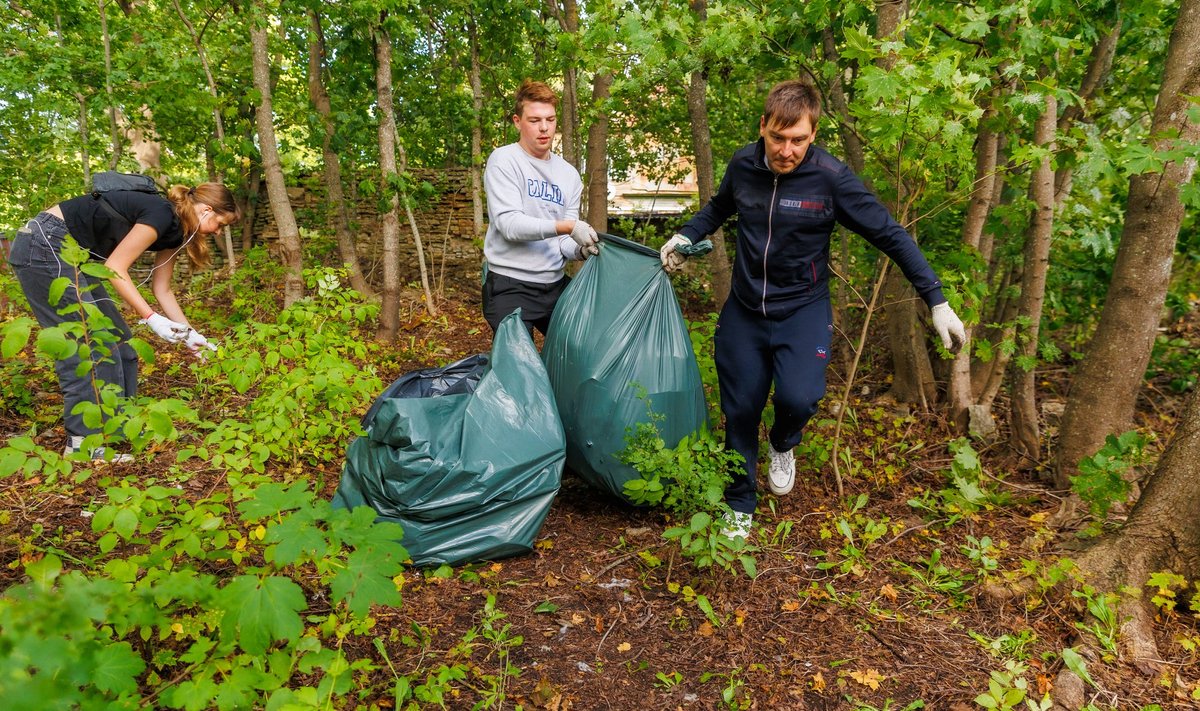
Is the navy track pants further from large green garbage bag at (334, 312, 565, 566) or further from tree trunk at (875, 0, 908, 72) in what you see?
tree trunk at (875, 0, 908, 72)

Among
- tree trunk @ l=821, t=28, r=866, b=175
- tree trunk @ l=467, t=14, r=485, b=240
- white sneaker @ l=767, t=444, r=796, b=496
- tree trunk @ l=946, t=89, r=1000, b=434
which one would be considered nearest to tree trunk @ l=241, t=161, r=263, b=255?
tree trunk @ l=467, t=14, r=485, b=240

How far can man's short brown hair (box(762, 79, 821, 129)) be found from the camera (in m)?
1.96

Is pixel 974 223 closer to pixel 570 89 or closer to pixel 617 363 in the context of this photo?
pixel 617 363

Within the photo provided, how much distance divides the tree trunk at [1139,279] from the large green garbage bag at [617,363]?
139 centimetres

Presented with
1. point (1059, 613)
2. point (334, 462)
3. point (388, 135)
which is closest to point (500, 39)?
point (388, 135)

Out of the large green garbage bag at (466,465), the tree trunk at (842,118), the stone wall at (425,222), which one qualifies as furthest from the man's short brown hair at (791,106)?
the stone wall at (425,222)

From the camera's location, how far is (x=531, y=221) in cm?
246

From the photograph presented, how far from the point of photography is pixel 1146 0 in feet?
7.75

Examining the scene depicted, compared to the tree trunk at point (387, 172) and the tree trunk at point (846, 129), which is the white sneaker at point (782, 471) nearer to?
the tree trunk at point (846, 129)

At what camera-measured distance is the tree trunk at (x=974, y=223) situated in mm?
2752

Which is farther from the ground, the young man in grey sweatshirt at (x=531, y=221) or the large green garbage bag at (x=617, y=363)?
the young man in grey sweatshirt at (x=531, y=221)

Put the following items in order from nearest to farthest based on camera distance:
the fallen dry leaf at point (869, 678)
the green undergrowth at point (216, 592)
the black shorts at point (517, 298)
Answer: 1. the green undergrowth at point (216, 592)
2. the fallen dry leaf at point (869, 678)
3. the black shorts at point (517, 298)

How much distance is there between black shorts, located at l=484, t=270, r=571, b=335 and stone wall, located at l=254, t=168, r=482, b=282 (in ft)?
15.0

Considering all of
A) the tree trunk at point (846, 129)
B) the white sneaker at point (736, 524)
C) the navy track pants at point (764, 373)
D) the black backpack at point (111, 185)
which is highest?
the tree trunk at point (846, 129)
